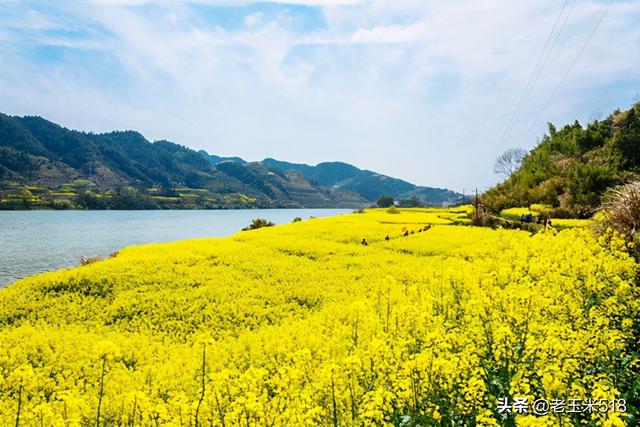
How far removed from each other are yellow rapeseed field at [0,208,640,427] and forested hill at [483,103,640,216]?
13948 mm

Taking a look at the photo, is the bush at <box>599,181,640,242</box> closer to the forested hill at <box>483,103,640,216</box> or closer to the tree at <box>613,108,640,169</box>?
the forested hill at <box>483,103,640,216</box>

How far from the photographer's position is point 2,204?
123m

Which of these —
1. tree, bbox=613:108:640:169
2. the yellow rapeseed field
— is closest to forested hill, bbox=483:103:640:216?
tree, bbox=613:108:640:169

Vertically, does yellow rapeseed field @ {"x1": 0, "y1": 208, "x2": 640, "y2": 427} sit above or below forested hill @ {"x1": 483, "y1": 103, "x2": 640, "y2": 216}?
below

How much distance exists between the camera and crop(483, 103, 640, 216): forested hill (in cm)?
2938

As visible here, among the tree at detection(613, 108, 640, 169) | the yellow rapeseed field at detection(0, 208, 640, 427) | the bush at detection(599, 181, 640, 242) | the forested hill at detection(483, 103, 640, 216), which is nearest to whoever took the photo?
the yellow rapeseed field at detection(0, 208, 640, 427)

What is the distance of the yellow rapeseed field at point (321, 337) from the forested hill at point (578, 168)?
13948 millimetres

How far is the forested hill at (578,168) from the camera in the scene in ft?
96.4

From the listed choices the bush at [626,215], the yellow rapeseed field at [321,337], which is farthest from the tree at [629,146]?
the bush at [626,215]

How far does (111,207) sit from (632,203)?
15515 cm

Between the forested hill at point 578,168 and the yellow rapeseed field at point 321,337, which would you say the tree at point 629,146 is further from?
the yellow rapeseed field at point 321,337

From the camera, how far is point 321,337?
29.7 ft

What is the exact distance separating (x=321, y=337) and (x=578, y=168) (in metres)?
28.8

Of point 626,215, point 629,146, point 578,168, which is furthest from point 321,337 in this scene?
point 629,146
